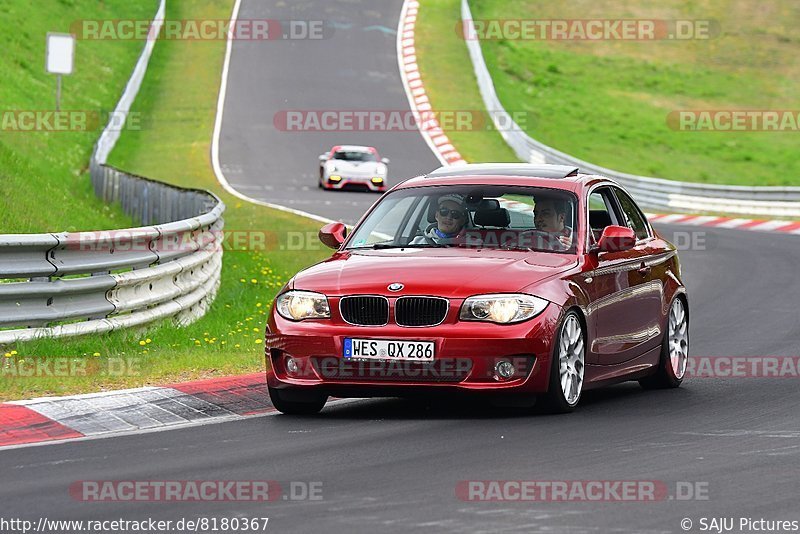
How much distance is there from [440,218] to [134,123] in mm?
37047

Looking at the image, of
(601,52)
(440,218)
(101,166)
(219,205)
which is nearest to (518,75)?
(601,52)

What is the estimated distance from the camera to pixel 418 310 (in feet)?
32.2

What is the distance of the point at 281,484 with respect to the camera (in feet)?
25.2

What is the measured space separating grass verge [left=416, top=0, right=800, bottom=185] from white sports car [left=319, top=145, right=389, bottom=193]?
585cm

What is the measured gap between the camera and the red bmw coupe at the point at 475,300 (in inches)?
383

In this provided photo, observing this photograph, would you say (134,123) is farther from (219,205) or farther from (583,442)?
(583,442)

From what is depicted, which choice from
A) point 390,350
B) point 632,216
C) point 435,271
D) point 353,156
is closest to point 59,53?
point 353,156

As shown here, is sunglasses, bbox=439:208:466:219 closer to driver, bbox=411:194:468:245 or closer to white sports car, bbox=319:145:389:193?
driver, bbox=411:194:468:245

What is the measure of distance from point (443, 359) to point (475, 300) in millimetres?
410

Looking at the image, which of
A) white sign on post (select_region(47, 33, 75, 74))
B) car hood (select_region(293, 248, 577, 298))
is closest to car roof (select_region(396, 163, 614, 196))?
car hood (select_region(293, 248, 577, 298))

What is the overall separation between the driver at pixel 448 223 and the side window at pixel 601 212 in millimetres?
1054

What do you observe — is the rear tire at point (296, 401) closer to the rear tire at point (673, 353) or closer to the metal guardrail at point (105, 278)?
the metal guardrail at point (105, 278)

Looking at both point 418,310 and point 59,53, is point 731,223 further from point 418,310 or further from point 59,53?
point 418,310

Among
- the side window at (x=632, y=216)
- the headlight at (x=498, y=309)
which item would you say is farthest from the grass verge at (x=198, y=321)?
the side window at (x=632, y=216)
